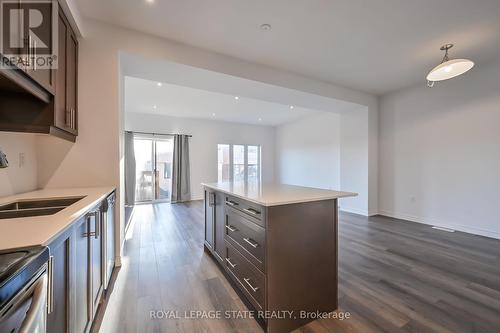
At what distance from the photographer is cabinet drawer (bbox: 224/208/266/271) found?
57.8 inches

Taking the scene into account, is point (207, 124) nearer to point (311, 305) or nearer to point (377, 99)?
point (377, 99)

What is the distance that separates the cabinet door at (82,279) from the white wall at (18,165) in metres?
1.06

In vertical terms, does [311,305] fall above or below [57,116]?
below

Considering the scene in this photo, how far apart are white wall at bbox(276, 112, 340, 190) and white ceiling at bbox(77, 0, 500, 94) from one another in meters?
3.04

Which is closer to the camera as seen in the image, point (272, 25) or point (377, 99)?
point (272, 25)

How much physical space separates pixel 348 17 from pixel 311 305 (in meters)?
2.77

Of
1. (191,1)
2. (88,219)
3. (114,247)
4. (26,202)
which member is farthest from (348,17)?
(114,247)

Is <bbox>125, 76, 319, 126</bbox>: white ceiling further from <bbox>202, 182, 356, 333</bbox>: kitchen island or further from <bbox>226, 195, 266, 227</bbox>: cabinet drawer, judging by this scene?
<bbox>202, 182, 356, 333</bbox>: kitchen island

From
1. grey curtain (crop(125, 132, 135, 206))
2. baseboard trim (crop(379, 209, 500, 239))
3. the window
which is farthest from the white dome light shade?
grey curtain (crop(125, 132, 135, 206))

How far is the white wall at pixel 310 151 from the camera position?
611 cm

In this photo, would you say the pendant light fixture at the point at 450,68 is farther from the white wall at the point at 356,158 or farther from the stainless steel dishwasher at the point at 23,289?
the stainless steel dishwasher at the point at 23,289

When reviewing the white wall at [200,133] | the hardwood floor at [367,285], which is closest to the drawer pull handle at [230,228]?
the hardwood floor at [367,285]

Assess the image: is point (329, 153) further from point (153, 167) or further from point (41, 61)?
point (41, 61)

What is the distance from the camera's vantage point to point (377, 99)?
15.2 feet
